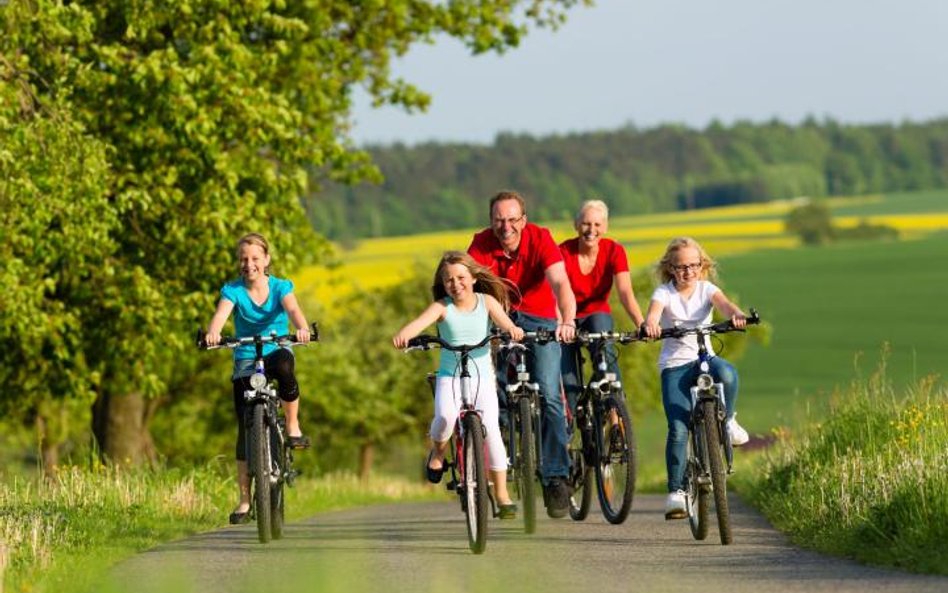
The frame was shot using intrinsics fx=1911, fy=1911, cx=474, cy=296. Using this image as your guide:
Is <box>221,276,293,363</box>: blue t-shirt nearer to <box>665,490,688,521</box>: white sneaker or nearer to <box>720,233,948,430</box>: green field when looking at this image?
<box>665,490,688,521</box>: white sneaker

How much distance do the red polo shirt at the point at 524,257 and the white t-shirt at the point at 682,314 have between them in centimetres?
99

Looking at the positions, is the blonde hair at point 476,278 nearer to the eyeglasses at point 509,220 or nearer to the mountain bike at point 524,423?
the mountain bike at point 524,423

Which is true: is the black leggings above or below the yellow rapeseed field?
below

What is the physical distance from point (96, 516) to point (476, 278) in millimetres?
3072

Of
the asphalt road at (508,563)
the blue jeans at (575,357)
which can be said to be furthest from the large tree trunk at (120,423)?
the blue jeans at (575,357)

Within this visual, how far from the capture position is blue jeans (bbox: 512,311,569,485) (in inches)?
487

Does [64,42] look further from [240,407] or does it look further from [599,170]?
[599,170]

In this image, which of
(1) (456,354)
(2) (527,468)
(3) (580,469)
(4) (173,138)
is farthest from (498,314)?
(4) (173,138)

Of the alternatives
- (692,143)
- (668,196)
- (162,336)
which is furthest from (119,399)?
(692,143)

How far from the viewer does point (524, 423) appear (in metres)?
11.6

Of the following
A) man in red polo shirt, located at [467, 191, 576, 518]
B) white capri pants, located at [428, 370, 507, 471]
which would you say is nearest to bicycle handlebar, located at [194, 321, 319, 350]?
white capri pants, located at [428, 370, 507, 471]

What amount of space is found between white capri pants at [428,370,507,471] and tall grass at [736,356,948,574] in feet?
6.10

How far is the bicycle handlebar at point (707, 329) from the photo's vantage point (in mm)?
10781

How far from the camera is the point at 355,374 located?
5506 centimetres
